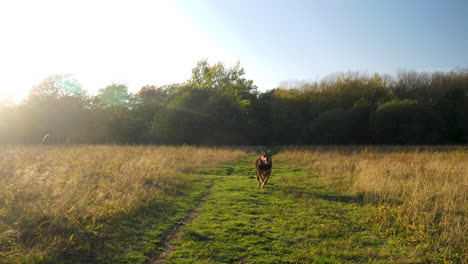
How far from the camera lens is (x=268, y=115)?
50188 millimetres

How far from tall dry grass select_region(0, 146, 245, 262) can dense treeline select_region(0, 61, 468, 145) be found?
68.6 ft

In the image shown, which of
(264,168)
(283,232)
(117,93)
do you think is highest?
(117,93)

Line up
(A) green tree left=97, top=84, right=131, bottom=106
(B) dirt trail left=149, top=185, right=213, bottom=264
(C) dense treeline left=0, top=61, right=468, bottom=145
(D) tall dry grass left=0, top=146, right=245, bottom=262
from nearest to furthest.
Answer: (D) tall dry grass left=0, top=146, right=245, bottom=262
(B) dirt trail left=149, top=185, right=213, bottom=264
(C) dense treeline left=0, top=61, right=468, bottom=145
(A) green tree left=97, top=84, right=131, bottom=106

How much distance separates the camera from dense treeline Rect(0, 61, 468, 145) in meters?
36.2

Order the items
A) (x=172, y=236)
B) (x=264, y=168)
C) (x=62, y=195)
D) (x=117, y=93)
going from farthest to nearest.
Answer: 1. (x=117, y=93)
2. (x=264, y=168)
3. (x=62, y=195)
4. (x=172, y=236)

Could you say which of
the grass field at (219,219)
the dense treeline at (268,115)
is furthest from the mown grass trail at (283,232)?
the dense treeline at (268,115)

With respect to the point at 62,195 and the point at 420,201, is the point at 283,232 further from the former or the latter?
the point at 62,195

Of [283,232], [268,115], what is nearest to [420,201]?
[283,232]

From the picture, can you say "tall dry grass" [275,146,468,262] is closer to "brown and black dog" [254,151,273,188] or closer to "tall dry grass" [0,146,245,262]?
"brown and black dog" [254,151,273,188]

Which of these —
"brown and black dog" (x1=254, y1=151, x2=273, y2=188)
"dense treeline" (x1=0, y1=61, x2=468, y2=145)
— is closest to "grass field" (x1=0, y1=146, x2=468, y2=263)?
"brown and black dog" (x1=254, y1=151, x2=273, y2=188)

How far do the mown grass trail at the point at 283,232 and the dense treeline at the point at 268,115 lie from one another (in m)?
25.2

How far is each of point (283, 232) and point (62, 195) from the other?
5.28 meters

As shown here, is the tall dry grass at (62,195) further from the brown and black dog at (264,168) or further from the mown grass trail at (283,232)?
the brown and black dog at (264,168)

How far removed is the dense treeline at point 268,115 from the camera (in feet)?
119
